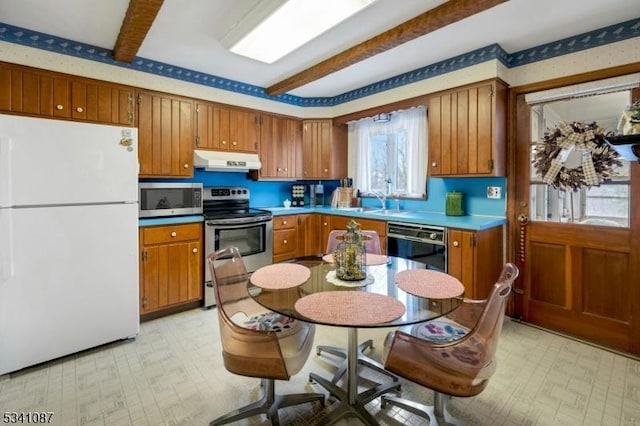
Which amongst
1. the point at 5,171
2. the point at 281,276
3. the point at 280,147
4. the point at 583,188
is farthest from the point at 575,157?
the point at 5,171

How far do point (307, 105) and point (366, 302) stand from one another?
12.1ft

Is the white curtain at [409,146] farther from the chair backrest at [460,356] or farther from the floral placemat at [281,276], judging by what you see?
the chair backrest at [460,356]

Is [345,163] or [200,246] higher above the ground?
[345,163]

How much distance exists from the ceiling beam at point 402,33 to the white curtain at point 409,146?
123 centimetres

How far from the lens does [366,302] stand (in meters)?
1.53

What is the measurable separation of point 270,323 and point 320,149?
3105 millimetres

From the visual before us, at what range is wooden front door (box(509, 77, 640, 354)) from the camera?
8.20 feet

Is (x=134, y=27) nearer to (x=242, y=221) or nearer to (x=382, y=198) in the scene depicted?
(x=242, y=221)

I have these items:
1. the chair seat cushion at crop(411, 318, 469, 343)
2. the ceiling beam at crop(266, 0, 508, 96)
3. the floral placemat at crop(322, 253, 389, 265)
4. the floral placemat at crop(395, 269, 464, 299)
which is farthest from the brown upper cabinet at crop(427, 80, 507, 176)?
the chair seat cushion at crop(411, 318, 469, 343)

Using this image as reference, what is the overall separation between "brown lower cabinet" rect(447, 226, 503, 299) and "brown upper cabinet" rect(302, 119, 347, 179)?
2.10m

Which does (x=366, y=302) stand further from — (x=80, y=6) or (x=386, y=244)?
(x=80, y=6)

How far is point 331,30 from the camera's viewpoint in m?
2.56

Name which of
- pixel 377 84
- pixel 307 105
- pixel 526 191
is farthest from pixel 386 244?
pixel 307 105

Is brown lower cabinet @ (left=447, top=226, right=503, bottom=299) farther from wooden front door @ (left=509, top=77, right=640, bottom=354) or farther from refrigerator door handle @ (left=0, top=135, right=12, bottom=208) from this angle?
refrigerator door handle @ (left=0, top=135, right=12, bottom=208)
